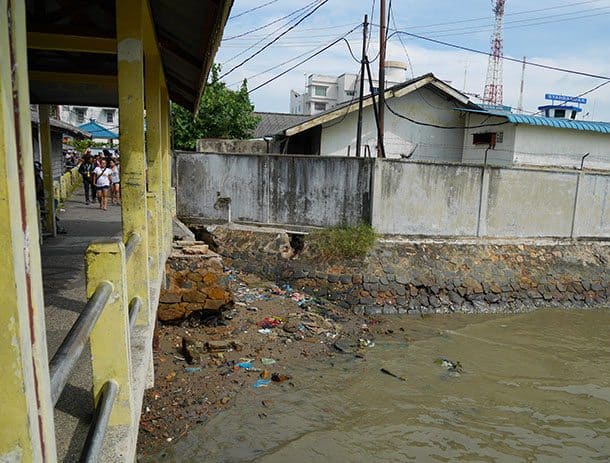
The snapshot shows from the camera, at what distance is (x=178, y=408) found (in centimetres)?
584

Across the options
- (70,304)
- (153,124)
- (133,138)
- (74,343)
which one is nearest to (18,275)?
→ (74,343)

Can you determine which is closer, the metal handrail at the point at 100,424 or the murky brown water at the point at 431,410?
the metal handrail at the point at 100,424

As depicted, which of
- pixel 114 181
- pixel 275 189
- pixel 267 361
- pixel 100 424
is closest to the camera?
pixel 100 424

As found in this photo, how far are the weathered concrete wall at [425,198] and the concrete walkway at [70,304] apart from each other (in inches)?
223

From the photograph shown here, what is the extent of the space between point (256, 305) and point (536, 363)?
5049 millimetres

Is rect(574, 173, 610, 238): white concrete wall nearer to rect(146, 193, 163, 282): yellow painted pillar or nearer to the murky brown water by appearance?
the murky brown water

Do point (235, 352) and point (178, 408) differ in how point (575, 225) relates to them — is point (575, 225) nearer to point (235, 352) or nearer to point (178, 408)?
point (235, 352)

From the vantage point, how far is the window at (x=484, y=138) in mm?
16609

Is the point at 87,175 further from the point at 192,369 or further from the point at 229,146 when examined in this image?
the point at 192,369

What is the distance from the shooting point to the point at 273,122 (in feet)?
80.0

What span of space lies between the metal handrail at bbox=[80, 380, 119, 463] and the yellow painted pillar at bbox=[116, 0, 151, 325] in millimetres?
1327

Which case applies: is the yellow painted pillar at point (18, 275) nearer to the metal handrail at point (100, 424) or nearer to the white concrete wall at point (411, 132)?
the metal handrail at point (100, 424)

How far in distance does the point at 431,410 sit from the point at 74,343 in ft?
19.8

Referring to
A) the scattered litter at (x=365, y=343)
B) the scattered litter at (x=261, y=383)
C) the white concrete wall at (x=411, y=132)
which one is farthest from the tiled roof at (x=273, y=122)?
the scattered litter at (x=261, y=383)
